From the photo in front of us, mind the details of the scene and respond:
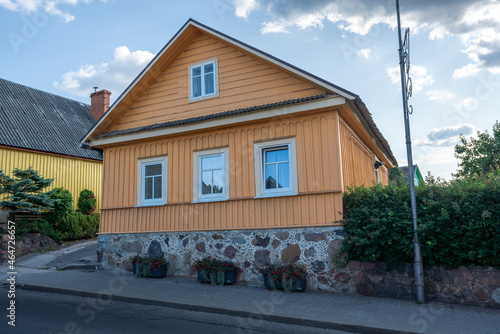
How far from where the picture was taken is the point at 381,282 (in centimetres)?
819

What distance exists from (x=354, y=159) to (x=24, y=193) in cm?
1356

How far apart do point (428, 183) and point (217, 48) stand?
23.1 feet

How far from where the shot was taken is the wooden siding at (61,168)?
18.3m

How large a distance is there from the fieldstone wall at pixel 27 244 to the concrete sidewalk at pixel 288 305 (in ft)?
14.2

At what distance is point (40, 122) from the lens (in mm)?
21656

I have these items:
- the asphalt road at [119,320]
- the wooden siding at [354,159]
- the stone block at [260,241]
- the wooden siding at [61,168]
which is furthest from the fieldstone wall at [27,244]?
the wooden siding at [354,159]

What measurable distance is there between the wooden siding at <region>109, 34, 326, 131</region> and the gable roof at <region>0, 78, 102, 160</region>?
9700 mm

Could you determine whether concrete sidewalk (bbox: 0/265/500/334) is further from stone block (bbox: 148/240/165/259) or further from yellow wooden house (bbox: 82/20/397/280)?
yellow wooden house (bbox: 82/20/397/280)

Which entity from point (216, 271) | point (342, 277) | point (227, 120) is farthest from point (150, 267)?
point (342, 277)

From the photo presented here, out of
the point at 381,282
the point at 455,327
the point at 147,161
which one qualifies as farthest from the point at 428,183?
the point at 147,161

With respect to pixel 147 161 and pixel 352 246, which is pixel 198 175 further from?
pixel 352 246

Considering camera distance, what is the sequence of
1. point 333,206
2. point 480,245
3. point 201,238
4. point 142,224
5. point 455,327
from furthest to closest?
point 142,224, point 201,238, point 333,206, point 480,245, point 455,327

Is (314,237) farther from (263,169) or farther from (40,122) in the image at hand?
(40,122)

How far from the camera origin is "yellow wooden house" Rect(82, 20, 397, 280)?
9398 millimetres
